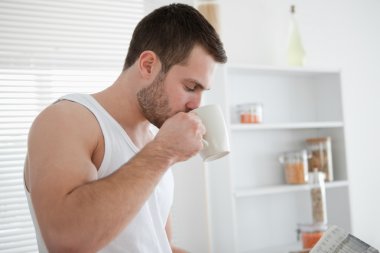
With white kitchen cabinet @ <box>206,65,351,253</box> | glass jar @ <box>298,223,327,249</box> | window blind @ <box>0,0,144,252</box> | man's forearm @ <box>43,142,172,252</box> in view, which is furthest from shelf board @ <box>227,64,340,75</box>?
man's forearm @ <box>43,142,172,252</box>

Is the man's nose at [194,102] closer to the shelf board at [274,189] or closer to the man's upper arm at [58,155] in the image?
the man's upper arm at [58,155]

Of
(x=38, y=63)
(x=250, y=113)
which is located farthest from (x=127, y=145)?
(x=250, y=113)

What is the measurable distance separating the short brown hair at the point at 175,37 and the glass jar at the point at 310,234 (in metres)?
1.10

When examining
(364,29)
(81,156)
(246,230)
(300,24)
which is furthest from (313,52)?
(81,156)

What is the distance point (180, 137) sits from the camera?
0.90m

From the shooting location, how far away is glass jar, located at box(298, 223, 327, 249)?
1894 millimetres

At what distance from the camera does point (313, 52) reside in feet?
9.16

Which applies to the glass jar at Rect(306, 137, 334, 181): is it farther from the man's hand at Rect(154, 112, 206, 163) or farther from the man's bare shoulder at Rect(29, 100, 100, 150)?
the man's bare shoulder at Rect(29, 100, 100, 150)

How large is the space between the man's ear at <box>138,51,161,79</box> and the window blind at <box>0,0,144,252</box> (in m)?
1.05

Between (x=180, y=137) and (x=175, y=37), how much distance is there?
1.01ft

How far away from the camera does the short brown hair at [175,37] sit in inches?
42.2

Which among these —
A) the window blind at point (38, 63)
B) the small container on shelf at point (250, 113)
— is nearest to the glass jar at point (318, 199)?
the small container on shelf at point (250, 113)

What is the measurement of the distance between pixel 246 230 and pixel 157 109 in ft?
5.00

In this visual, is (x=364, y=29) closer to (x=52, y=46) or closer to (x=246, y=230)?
(x=246, y=230)
